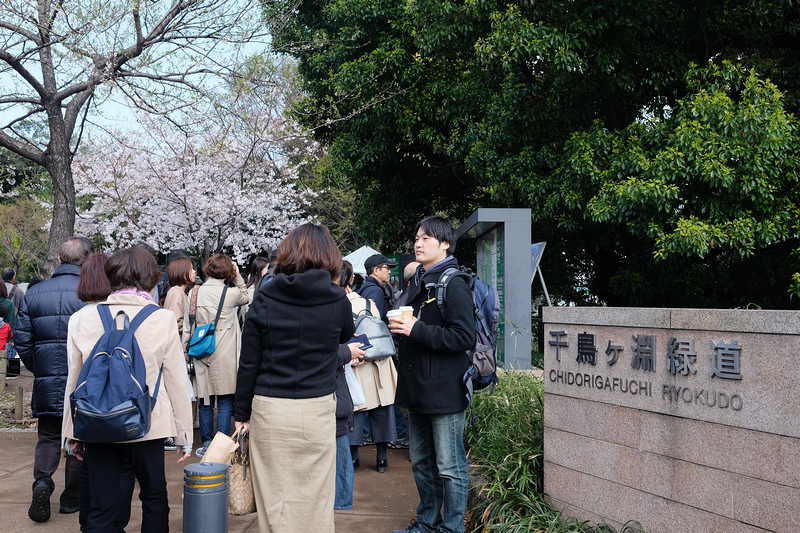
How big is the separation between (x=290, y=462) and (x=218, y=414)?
123 inches

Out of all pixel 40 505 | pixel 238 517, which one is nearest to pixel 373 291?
pixel 238 517

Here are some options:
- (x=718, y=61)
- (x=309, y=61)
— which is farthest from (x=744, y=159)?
(x=309, y=61)

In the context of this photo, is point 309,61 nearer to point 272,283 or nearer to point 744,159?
point 744,159

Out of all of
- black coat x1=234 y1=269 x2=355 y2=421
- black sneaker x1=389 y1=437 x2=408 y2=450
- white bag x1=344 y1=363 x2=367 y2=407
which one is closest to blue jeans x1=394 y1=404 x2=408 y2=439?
black sneaker x1=389 y1=437 x2=408 y2=450

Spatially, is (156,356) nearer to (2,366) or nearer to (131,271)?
(131,271)

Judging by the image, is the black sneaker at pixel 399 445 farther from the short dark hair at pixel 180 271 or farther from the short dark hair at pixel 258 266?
the short dark hair at pixel 180 271

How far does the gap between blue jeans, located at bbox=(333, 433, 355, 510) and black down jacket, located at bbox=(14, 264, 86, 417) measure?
1848 millimetres

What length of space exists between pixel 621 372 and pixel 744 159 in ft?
18.7

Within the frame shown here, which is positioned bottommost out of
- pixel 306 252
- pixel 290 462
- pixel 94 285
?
pixel 290 462

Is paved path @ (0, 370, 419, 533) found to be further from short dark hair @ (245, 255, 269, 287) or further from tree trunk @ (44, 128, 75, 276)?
tree trunk @ (44, 128, 75, 276)

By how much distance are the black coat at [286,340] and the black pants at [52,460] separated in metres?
2.07

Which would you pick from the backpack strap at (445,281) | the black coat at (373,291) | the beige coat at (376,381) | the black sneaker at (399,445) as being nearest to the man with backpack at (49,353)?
the beige coat at (376,381)

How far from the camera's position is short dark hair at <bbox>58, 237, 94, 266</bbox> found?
4.57m

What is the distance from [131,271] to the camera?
3.43 metres
